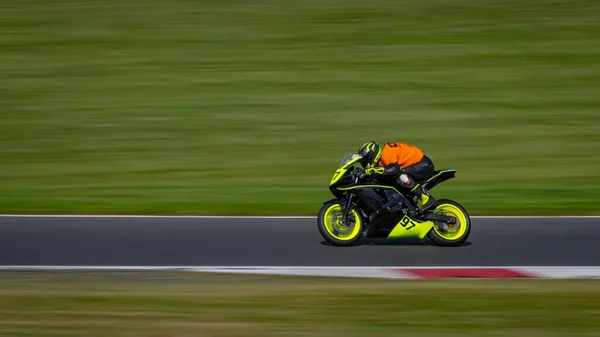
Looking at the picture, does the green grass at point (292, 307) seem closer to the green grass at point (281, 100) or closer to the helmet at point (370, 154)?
the helmet at point (370, 154)

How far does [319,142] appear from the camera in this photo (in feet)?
62.6

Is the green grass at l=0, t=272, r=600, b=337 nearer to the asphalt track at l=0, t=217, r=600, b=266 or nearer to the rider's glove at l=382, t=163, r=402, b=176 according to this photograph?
the asphalt track at l=0, t=217, r=600, b=266

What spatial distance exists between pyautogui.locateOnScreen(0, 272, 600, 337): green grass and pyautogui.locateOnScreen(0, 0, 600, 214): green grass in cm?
570

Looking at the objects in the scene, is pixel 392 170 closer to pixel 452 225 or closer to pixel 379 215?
pixel 379 215

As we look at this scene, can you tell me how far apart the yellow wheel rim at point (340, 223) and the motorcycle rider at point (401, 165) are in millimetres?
568

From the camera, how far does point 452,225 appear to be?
11.6 metres

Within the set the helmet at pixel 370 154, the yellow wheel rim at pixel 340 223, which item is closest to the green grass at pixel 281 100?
the yellow wheel rim at pixel 340 223

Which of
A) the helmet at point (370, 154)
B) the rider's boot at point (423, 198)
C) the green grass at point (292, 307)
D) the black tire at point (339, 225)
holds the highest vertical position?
the helmet at point (370, 154)

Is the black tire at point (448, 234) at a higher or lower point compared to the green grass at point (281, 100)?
lower

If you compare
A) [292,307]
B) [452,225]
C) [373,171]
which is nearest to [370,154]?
[373,171]

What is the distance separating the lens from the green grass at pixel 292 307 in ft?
22.5

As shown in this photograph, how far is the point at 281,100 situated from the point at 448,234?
9821 mm

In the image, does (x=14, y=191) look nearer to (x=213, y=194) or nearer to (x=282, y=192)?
(x=213, y=194)

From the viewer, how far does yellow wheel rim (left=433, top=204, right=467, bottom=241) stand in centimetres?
1159
